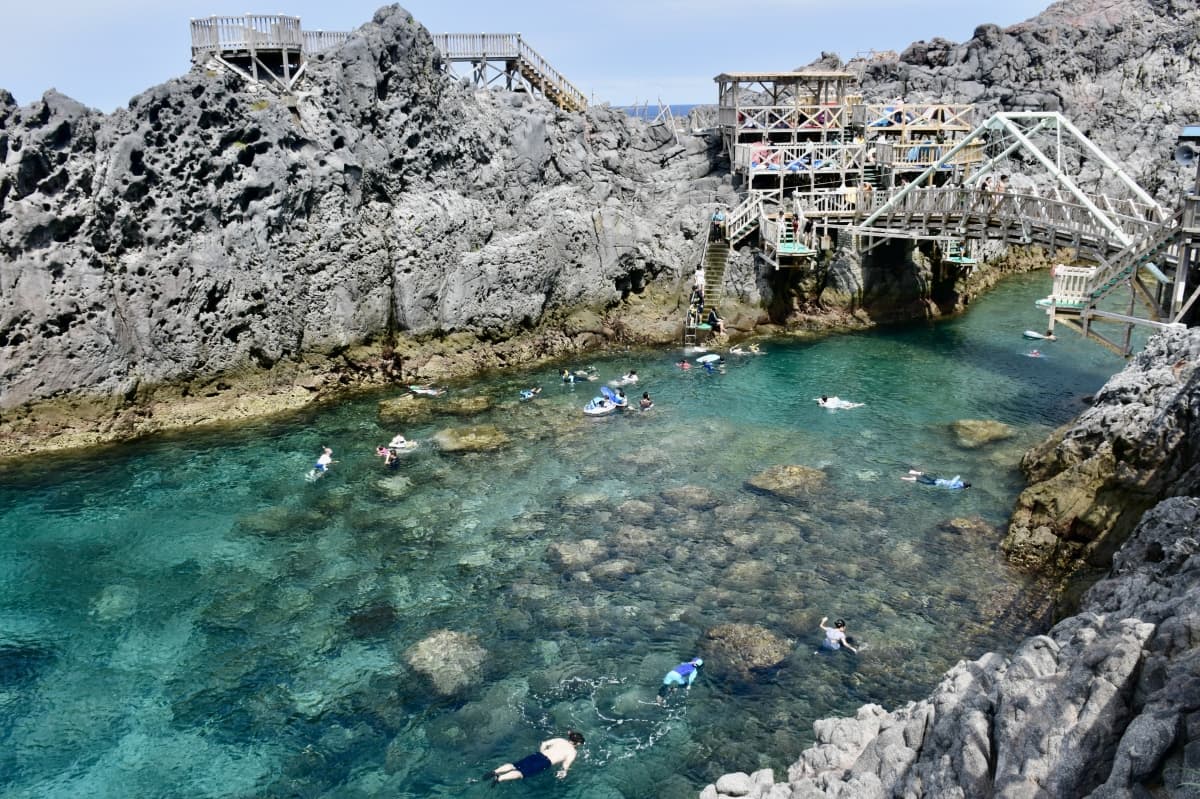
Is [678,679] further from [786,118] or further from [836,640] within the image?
[786,118]

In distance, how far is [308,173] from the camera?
34312 mm

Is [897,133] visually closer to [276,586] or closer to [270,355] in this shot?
[270,355]

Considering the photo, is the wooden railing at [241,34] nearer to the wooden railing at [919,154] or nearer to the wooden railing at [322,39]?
the wooden railing at [322,39]

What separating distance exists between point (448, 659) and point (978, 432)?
19801 mm

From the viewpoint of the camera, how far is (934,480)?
992 inches

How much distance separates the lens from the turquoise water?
15.5 metres

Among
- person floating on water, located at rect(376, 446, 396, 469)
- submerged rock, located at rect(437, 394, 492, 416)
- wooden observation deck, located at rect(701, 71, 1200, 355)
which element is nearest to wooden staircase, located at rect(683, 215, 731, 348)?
wooden observation deck, located at rect(701, 71, 1200, 355)

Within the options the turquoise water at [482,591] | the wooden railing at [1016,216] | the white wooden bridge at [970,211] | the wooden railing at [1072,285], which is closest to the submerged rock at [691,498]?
the turquoise water at [482,591]

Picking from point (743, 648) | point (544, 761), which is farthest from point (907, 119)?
point (544, 761)

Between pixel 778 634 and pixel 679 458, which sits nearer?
pixel 778 634

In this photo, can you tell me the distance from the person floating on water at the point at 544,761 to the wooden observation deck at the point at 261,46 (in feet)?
98.5

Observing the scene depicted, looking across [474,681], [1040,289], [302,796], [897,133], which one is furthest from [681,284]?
[302,796]

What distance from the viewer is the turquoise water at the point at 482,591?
1552 centimetres

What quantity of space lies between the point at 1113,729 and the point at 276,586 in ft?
58.8
